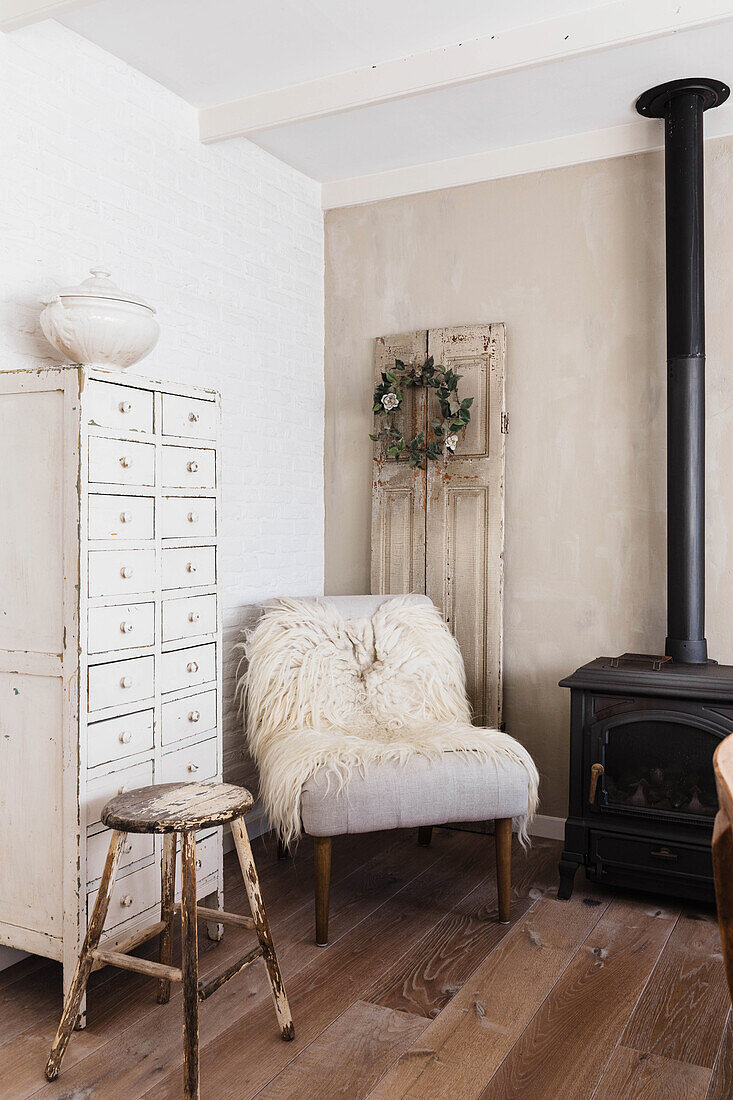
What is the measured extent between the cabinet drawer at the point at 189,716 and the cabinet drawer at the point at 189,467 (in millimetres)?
582

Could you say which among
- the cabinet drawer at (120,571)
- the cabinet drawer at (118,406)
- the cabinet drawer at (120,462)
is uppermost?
the cabinet drawer at (118,406)

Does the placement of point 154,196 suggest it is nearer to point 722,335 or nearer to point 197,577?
point 197,577

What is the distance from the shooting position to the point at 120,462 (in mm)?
2129

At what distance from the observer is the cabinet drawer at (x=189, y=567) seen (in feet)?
7.57

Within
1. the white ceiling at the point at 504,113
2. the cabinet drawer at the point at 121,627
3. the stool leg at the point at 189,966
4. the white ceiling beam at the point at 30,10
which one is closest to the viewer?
the stool leg at the point at 189,966

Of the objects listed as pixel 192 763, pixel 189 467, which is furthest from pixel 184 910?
pixel 189 467

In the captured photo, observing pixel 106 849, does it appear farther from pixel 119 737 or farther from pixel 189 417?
pixel 189 417

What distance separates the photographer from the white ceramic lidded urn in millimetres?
2129

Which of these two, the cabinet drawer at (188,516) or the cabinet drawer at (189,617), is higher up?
the cabinet drawer at (188,516)

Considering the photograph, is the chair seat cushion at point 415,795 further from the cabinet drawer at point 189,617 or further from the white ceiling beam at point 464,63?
the white ceiling beam at point 464,63

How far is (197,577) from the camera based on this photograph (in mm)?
2410

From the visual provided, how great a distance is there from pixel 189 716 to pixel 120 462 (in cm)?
73

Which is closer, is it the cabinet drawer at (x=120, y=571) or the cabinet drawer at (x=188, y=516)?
the cabinet drawer at (x=120, y=571)

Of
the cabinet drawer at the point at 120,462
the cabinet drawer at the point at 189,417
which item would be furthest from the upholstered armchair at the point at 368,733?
the cabinet drawer at the point at 120,462
